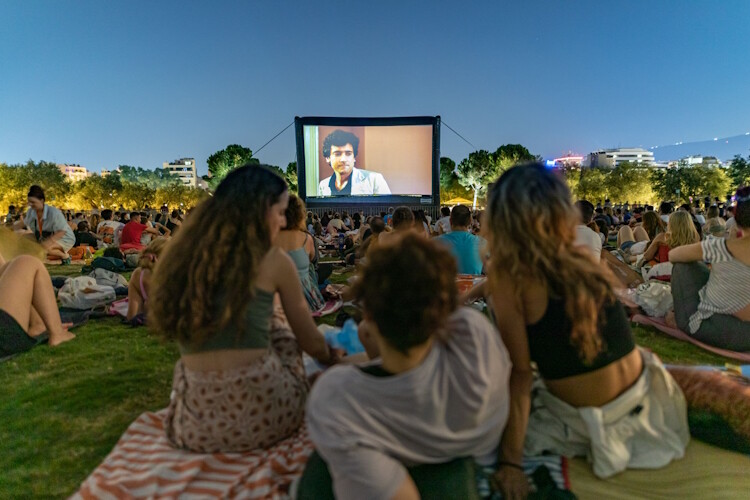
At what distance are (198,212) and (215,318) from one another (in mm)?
444

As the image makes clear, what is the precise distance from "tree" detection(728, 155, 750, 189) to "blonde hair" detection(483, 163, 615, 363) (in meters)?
44.9

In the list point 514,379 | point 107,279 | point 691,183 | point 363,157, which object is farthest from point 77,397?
point 691,183

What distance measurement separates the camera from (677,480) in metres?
1.69

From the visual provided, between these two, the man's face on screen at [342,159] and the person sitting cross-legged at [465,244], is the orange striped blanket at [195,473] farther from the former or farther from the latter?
the man's face on screen at [342,159]

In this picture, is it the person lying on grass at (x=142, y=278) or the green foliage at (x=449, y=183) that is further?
the green foliage at (x=449, y=183)

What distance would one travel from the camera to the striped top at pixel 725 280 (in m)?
3.21

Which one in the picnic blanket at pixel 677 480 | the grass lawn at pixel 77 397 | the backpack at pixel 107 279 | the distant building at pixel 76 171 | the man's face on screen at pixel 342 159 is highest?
the distant building at pixel 76 171

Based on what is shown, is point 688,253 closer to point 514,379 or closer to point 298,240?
point 514,379

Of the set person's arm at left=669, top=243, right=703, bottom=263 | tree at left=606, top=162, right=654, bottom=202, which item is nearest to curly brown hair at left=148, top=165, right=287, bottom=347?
person's arm at left=669, top=243, right=703, bottom=263

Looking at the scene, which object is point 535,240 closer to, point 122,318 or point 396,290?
point 396,290

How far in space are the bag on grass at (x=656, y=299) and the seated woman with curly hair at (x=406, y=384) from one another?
13.5 ft

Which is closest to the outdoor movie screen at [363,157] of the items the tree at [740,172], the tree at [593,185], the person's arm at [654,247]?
the person's arm at [654,247]

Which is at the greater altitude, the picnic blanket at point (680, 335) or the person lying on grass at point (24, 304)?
the person lying on grass at point (24, 304)

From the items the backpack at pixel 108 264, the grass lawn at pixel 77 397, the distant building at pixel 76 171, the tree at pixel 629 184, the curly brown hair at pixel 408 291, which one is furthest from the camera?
the distant building at pixel 76 171
